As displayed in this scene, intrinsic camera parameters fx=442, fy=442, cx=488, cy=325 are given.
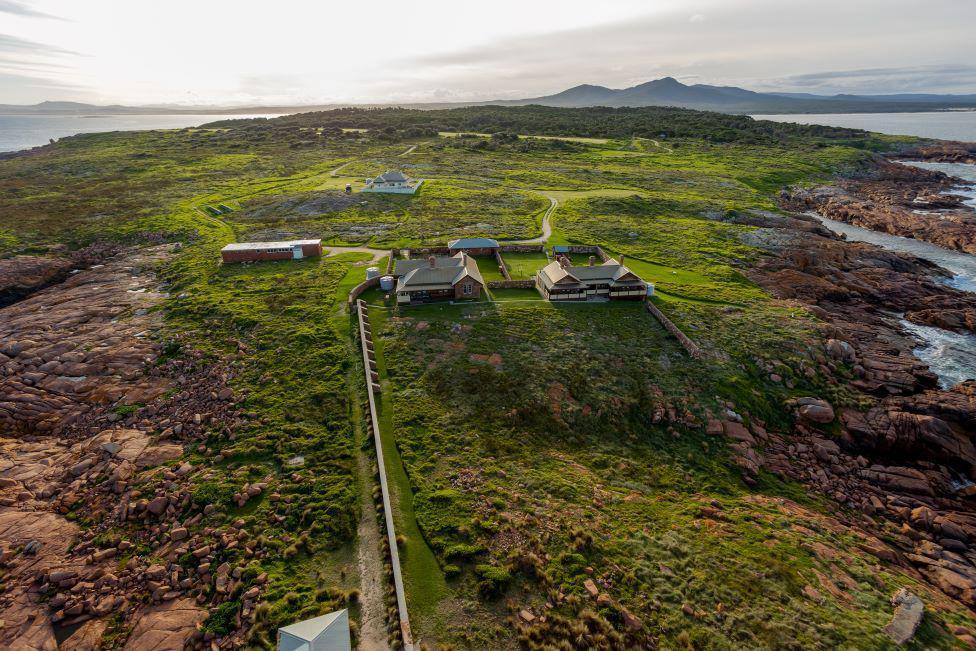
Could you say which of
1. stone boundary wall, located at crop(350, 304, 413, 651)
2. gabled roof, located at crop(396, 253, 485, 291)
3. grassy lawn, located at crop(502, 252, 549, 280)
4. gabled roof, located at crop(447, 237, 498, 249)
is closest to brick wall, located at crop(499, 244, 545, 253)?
grassy lawn, located at crop(502, 252, 549, 280)

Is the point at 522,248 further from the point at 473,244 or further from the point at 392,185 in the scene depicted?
the point at 392,185

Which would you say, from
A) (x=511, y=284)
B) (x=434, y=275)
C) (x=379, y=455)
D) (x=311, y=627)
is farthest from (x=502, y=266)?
(x=311, y=627)

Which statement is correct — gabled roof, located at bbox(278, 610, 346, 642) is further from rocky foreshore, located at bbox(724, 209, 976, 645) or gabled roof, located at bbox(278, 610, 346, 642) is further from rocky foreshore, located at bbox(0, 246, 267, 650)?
rocky foreshore, located at bbox(724, 209, 976, 645)

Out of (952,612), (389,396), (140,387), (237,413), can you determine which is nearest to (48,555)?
(237,413)

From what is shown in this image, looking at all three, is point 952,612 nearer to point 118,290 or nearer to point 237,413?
point 237,413

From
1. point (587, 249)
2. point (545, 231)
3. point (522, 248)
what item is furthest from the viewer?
point (545, 231)
